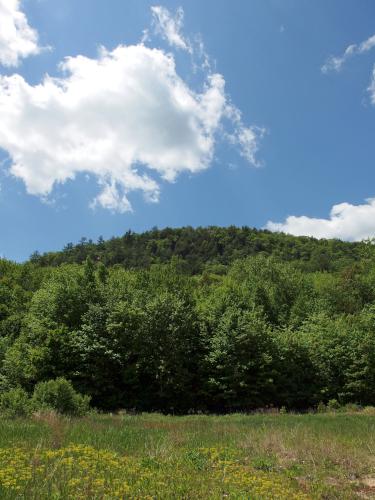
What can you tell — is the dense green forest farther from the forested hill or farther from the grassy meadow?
the forested hill

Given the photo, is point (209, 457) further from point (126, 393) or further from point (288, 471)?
point (126, 393)

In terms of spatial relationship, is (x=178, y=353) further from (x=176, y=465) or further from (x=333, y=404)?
(x=176, y=465)

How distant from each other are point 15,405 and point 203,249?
129707mm

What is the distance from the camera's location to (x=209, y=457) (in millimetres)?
11734

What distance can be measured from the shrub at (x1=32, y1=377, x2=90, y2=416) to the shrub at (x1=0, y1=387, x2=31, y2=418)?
457 mm

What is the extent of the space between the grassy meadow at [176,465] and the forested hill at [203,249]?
88843 mm

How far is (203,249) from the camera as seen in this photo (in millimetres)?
149000

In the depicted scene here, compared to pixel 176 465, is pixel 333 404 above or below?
below

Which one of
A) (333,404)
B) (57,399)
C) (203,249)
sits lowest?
(333,404)

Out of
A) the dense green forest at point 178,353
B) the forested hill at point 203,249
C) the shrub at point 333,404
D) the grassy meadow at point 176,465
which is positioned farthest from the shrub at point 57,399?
the forested hill at point 203,249

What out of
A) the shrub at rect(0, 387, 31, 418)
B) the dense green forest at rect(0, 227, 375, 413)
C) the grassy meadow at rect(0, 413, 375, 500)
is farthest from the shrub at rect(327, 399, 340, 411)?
the shrub at rect(0, 387, 31, 418)

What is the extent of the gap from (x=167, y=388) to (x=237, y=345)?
6.95 meters

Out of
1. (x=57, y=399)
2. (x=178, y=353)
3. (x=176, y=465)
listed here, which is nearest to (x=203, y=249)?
(x=178, y=353)

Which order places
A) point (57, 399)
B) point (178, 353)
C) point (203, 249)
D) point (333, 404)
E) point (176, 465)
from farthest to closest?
1. point (203, 249)
2. point (178, 353)
3. point (333, 404)
4. point (57, 399)
5. point (176, 465)
